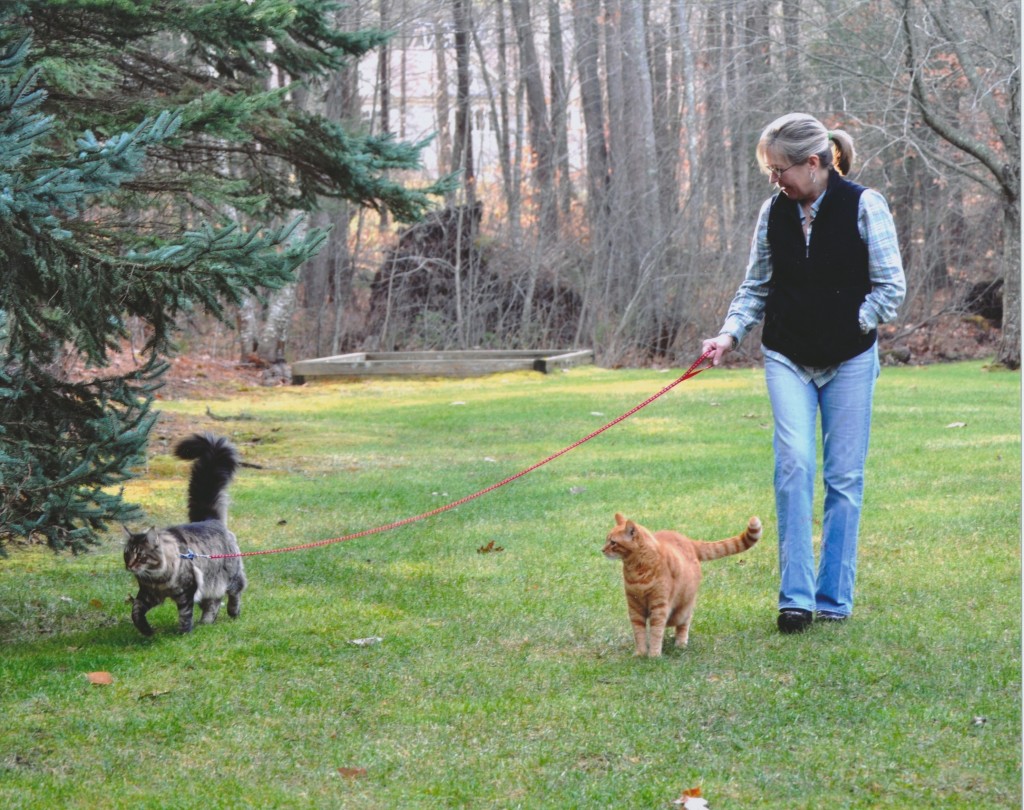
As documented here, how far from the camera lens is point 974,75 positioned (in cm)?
1873

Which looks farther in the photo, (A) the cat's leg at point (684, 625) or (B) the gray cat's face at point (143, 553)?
(B) the gray cat's face at point (143, 553)

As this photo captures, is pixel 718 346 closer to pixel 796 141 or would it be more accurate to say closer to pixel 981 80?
pixel 796 141

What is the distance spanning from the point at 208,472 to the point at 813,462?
3.10 metres

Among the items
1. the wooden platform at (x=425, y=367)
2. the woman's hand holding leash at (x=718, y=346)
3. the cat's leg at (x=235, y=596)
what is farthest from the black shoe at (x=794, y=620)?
the wooden platform at (x=425, y=367)

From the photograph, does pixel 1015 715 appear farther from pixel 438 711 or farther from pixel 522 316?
pixel 522 316

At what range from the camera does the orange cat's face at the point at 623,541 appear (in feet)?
17.6

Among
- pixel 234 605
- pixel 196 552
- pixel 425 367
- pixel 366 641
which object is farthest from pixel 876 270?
pixel 425 367

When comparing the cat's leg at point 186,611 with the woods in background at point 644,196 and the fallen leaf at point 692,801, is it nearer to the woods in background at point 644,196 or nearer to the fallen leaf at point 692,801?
the fallen leaf at point 692,801

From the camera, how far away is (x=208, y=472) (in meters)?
6.56

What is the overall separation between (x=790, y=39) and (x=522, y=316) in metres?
7.25

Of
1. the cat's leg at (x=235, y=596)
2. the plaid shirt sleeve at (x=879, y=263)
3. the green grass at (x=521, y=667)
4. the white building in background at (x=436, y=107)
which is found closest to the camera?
the green grass at (x=521, y=667)

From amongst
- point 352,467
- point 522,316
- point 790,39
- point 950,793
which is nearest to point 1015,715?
point 950,793

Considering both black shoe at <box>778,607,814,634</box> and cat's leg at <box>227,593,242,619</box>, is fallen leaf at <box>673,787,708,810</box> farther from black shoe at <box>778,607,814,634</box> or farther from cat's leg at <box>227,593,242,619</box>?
cat's leg at <box>227,593,242,619</box>

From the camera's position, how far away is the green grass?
4.04 metres
